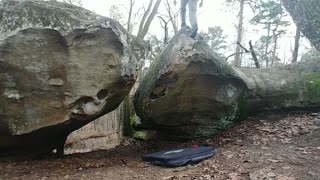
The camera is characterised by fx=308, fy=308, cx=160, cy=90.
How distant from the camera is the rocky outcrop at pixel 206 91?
5.86 m

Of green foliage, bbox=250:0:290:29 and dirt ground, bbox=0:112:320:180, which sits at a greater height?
green foliage, bbox=250:0:290:29

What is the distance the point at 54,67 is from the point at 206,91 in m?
2.99

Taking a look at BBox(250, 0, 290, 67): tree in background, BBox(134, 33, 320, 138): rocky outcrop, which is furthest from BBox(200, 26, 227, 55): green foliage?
BBox(134, 33, 320, 138): rocky outcrop

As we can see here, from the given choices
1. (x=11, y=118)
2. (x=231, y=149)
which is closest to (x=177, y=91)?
(x=231, y=149)

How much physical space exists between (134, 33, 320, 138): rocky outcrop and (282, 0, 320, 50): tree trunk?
166 centimetres

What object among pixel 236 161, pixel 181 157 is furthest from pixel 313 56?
pixel 181 157

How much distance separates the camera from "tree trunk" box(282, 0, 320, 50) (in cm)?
488

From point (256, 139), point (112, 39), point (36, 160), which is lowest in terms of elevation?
point (36, 160)

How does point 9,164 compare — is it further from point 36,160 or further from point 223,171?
point 223,171

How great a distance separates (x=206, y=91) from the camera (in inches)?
Answer: 245

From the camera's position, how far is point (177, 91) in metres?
5.94

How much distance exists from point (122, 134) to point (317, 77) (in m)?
5.01

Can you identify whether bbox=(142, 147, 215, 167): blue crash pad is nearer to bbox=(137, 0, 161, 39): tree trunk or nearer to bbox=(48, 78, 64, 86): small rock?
bbox=(48, 78, 64, 86): small rock

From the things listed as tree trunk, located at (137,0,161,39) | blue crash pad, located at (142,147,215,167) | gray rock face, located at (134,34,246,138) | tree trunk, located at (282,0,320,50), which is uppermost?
tree trunk, located at (137,0,161,39)
